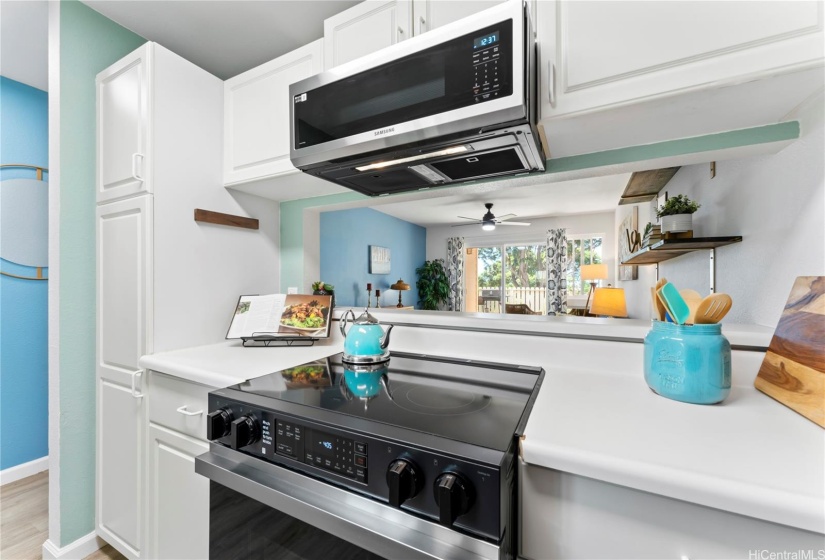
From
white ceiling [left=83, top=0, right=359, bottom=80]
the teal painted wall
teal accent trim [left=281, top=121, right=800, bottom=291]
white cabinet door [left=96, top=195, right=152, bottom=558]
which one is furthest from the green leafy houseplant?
the teal painted wall

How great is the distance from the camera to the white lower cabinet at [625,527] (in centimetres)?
51

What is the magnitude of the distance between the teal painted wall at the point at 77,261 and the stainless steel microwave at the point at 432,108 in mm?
1145

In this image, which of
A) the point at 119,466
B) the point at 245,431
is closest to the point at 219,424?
the point at 245,431

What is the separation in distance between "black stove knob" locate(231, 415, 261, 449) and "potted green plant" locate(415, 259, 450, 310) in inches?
216

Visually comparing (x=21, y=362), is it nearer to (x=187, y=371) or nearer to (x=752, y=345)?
(x=187, y=371)

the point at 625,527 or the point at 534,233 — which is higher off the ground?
the point at 534,233

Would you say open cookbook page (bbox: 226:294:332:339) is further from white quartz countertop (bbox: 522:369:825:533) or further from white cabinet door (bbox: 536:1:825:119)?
white cabinet door (bbox: 536:1:825:119)

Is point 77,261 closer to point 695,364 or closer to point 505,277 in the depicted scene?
point 695,364

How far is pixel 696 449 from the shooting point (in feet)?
1.96

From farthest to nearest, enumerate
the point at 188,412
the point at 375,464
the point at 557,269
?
the point at 557,269, the point at 188,412, the point at 375,464

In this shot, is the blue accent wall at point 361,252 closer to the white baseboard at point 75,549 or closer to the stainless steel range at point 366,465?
the white baseboard at point 75,549

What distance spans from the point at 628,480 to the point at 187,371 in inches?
50.3

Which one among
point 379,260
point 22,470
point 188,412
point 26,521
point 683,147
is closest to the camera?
point 683,147

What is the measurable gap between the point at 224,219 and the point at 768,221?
6.69ft
